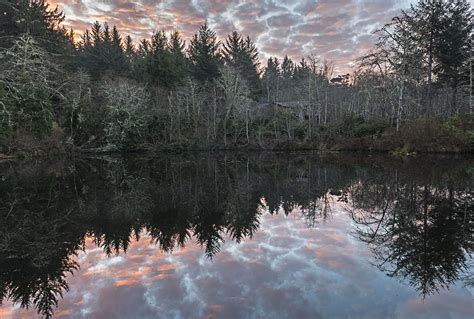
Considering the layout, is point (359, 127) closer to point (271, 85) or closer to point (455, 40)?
point (455, 40)

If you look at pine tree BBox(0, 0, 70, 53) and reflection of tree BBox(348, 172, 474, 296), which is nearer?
reflection of tree BBox(348, 172, 474, 296)

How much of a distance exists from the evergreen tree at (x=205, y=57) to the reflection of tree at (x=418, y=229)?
157 feet

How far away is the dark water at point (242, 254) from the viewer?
4.46 metres

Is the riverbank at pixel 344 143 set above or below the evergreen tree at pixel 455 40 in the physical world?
below

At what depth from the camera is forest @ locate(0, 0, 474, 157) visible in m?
29.2

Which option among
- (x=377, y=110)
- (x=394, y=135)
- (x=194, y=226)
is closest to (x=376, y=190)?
(x=194, y=226)

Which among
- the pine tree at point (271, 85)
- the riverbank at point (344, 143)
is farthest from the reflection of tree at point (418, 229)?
the pine tree at point (271, 85)

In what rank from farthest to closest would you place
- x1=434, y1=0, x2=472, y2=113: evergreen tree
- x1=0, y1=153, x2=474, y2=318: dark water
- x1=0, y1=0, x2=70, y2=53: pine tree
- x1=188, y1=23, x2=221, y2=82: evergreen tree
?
1. x1=188, y1=23, x2=221, y2=82: evergreen tree
2. x1=0, y1=0, x2=70, y2=53: pine tree
3. x1=434, y1=0, x2=472, y2=113: evergreen tree
4. x1=0, y1=153, x2=474, y2=318: dark water

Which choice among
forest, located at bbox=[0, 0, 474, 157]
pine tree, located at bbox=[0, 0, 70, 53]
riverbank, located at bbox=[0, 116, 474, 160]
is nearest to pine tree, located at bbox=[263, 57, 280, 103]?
forest, located at bbox=[0, 0, 474, 157]

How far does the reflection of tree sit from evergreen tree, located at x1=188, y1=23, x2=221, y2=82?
47.8 meters

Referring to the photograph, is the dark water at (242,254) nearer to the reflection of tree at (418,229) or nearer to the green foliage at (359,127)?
the reflection of tree at (418,229)

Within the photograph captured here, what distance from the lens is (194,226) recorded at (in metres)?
8.38

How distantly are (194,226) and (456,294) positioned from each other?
552 centimetres

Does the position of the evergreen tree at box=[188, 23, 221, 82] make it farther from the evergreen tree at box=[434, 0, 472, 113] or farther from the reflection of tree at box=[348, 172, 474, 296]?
the reflection of tree at box=[348, 172, 474, 296]
